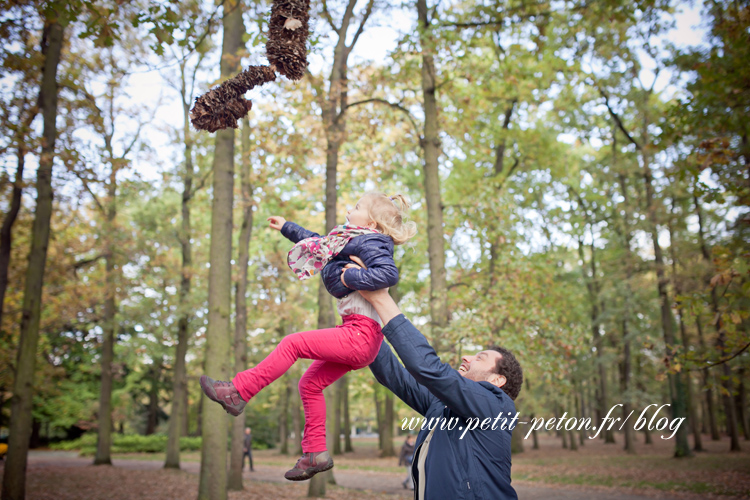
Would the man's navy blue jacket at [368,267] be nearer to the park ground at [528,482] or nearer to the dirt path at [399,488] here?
the park ground at [528,482]

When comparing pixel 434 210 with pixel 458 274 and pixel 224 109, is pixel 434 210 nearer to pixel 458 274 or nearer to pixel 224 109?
pixel 458 274

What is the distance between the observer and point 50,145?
991 cm

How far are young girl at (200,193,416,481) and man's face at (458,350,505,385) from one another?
68 cm

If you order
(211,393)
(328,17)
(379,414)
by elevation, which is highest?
(328,17)

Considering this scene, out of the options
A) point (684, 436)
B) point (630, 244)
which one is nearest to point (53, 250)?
point (630, 244)

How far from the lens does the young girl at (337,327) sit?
238cm

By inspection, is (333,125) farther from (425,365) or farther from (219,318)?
(425,365)

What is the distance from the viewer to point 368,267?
2445 millimetres

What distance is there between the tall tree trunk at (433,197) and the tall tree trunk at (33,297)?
7131 millimetres

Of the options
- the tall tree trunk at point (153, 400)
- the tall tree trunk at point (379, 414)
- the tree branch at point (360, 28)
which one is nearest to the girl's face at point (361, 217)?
the tree branch at point (360, 28)

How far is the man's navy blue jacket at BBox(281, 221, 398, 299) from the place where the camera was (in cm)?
237

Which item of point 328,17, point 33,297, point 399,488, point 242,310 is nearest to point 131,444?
point 242,310

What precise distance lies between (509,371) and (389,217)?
1.14 m

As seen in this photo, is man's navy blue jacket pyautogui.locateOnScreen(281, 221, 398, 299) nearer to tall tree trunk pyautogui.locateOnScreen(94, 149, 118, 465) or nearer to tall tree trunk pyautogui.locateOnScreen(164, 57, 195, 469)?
tall tree trunk pyautogui.locateOnScreen(164, 57, 195, 469)
